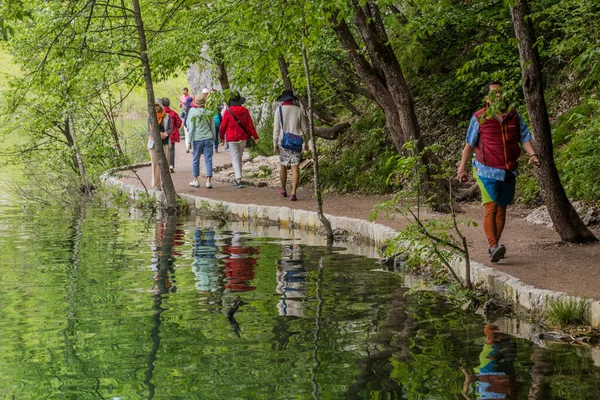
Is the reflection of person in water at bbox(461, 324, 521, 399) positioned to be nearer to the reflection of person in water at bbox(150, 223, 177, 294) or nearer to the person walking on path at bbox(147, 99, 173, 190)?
the reflection of person in water at bbox(150, 223, 177, 294)

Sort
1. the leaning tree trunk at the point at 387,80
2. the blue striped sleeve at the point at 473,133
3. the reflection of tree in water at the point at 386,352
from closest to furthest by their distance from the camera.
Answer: the reflection of tree in water at the point at 386,352, the blue striped sleeve at the point at 473,133, the leaning tree trunk at the point at 387,80

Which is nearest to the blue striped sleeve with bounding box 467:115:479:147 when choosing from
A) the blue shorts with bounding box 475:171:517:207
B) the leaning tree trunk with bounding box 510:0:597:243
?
the blue shorts with bounding box 475:171:517:207

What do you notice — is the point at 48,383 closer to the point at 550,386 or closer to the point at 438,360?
the point at 438,360

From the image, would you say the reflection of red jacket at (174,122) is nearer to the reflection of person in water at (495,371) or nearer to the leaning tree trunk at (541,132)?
the leaning tree trunk at (541,132)

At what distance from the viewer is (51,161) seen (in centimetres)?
2434

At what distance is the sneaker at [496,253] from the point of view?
9.65 meters

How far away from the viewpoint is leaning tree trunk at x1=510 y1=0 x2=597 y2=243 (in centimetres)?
Answer: 1013

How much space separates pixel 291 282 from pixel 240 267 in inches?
54.3

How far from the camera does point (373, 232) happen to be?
517 inches

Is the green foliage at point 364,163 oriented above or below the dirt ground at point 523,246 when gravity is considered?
above

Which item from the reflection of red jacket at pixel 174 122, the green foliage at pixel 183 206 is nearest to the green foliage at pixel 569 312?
the green foliage at pixel 183 206

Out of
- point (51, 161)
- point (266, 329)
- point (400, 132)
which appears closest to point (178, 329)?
point (266, 329)

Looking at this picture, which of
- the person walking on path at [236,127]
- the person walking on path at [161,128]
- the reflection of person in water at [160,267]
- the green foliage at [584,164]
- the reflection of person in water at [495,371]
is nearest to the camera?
the reflection of person in water at [495,371]

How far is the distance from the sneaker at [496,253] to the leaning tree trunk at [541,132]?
1229 millimetres
